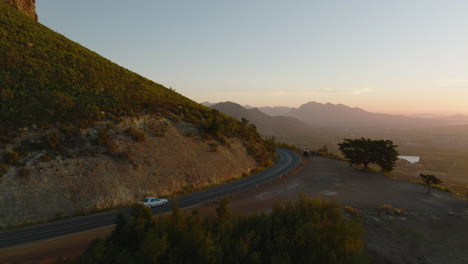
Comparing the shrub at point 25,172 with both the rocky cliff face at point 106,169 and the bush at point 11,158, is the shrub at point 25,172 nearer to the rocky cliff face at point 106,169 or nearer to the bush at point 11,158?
the rocky cliff face at point 106,169

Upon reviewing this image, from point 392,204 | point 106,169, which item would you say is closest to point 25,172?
point 106,169

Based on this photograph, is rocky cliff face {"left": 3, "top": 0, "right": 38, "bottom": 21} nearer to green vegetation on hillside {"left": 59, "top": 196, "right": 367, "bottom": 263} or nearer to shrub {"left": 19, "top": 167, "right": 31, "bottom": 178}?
shrub {"left": 19, "top": 167, "right": 31, "bottom": 178}

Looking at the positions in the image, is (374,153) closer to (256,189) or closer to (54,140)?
(256,189)

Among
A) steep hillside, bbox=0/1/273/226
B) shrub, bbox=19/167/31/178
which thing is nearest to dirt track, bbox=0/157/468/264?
steep hillside, bbox=0/1/273/226

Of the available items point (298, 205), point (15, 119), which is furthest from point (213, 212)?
point (15, 119)

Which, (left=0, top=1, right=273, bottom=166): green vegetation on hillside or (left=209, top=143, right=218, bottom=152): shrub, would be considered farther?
(left=209, top=143, right=218, bottom=152): shrub

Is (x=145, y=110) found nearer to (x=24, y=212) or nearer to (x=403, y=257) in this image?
(x=24, y=212)

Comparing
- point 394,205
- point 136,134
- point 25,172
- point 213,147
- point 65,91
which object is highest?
point 65,91
